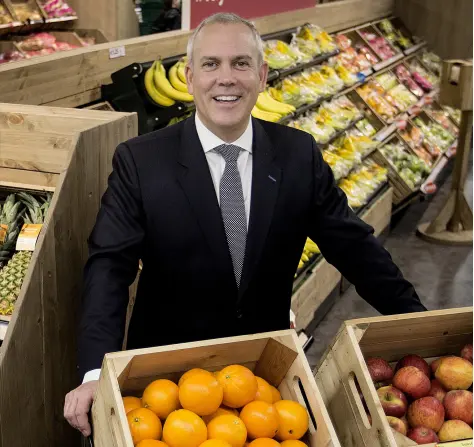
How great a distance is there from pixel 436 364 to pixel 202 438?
2.48ft

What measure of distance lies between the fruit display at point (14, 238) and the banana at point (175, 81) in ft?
5.66

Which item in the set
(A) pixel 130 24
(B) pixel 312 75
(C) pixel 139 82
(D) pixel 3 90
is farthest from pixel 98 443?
(A) pixel 130 24

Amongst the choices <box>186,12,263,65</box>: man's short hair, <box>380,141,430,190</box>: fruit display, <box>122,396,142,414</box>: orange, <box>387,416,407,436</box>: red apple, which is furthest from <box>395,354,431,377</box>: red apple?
<box>380,141,430,190</box>: fruit display

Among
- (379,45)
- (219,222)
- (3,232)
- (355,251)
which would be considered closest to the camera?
(219,222)

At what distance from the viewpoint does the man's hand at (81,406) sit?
5.81 feet

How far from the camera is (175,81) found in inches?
175

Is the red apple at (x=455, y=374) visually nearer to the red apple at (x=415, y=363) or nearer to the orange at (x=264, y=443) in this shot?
the red apple at (x=415, y=363)

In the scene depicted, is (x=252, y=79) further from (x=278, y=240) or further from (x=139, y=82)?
(x=139, y=82)

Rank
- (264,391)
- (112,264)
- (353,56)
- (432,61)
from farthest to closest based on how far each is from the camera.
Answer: (432,61), (353,56), (112,264), (264,391)

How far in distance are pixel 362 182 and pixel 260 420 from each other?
4.96 m

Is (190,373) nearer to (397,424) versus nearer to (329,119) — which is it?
(397,424)

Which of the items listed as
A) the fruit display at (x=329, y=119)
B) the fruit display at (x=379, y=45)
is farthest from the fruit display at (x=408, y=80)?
the fruit display at (x=329, y=119)

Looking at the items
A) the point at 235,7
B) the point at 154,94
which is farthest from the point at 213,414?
the point at 235,7

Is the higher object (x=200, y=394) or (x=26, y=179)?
(x=200, y=394)
